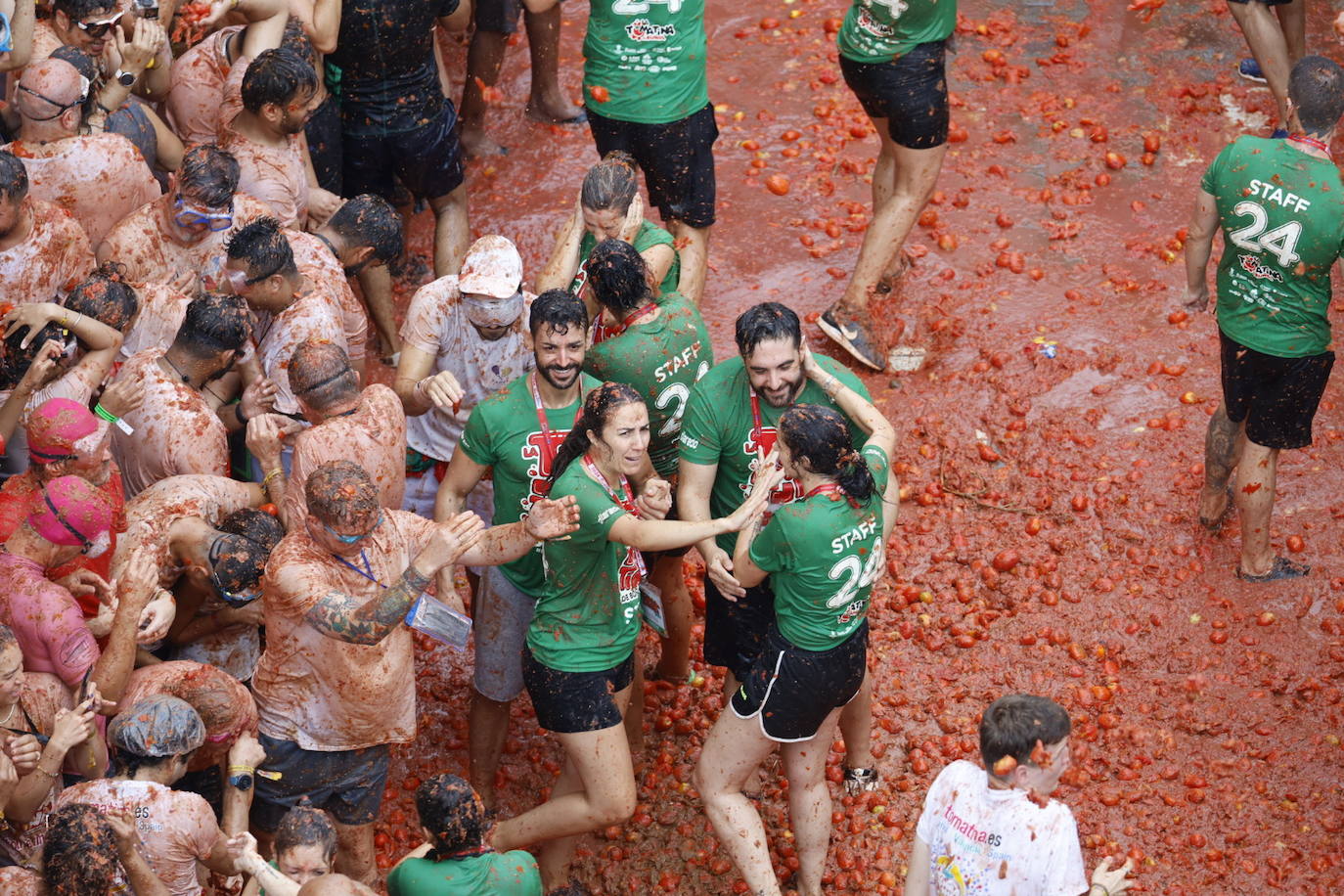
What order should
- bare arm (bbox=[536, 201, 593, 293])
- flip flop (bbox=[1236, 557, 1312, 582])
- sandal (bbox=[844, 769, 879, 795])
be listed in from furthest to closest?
1. flip flop (bbox=[1236, 557, 1312, 582])
2. bare arm (bbox=[536, 201, 593, 293])
3. sandal (bbox=[844, 769, 879, 795])

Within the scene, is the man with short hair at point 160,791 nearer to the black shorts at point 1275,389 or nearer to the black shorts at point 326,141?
the black shorts at point 326,141

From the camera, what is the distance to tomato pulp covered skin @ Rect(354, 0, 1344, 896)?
627cm

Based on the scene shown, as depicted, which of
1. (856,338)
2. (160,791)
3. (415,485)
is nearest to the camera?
(160,791)

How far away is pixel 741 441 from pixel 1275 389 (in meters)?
2.72

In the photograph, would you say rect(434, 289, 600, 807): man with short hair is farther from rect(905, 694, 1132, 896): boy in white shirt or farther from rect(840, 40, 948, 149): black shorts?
rect(840, 40, 948, 149): black shorts

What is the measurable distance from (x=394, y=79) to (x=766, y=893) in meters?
4.86

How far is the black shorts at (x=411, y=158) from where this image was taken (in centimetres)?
827

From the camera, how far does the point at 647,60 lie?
7629 millimetres

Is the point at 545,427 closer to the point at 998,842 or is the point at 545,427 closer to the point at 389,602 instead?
the point at 389,602

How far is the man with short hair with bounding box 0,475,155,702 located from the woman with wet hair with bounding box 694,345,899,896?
217 cm

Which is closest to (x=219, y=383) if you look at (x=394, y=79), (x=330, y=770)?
(x=330, y=770)

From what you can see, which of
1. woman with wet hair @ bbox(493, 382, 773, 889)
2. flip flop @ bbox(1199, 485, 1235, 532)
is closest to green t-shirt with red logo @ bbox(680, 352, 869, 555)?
woman with wet hair @ bbox(493, 382, 773, 889)

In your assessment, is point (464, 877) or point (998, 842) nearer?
point (998, 842)

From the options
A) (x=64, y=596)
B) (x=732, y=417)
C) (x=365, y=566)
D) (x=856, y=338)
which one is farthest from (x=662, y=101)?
(x=64, y=596)
